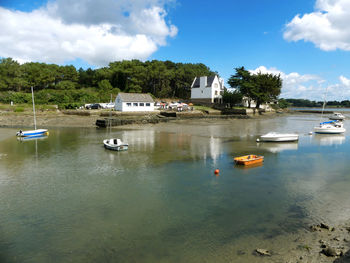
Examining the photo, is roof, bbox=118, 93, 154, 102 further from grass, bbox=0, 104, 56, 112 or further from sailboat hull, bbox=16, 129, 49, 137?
sailboat hull, bbox=16, 129, 49, 137

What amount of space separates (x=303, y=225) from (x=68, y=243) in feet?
36.3

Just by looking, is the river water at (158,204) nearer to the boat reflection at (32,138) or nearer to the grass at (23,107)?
the boat reflection at (32,138)

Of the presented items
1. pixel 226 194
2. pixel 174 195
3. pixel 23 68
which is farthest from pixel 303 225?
pixel 23 68

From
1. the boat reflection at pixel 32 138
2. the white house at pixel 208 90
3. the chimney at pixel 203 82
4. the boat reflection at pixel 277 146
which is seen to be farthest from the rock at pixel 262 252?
the chimney at pixel 203 82

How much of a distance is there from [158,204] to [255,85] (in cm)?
8495

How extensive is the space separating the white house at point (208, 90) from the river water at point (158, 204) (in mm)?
63114

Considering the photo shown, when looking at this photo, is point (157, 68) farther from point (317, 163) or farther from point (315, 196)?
point (315, 196)

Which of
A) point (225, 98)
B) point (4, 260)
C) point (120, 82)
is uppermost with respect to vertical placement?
point (120, 82)

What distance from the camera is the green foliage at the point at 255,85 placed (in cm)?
8844

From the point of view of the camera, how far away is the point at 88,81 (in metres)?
106

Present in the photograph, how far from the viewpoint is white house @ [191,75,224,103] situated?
8694cm

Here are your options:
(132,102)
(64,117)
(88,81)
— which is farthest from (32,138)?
(88,81)

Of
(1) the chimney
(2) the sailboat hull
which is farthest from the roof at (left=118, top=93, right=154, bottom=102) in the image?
(1) the chimney

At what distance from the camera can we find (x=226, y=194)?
15.3 meters
